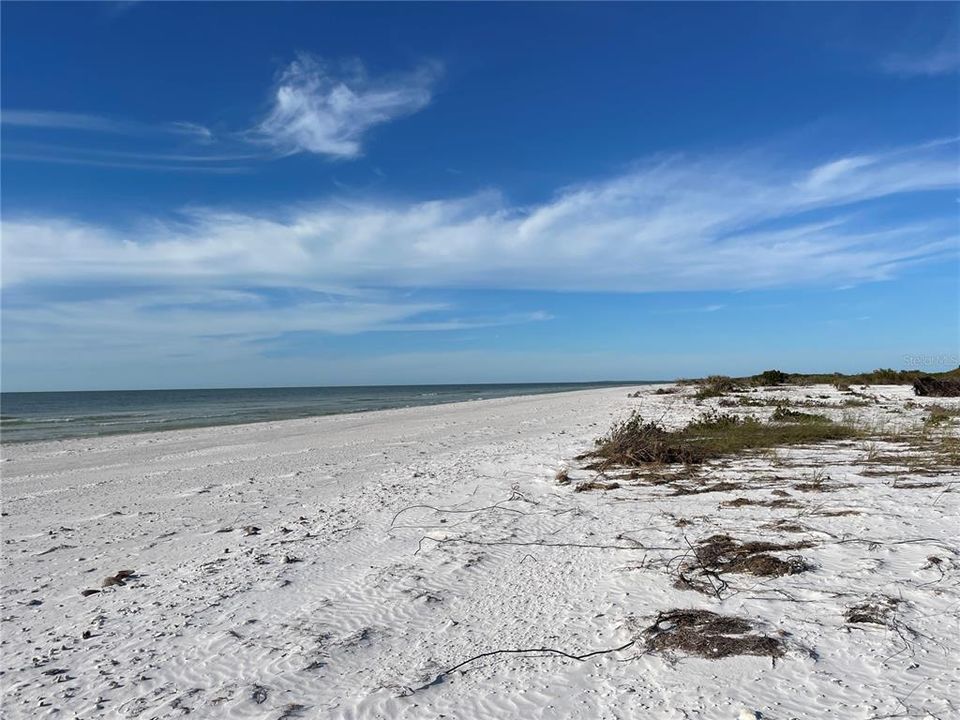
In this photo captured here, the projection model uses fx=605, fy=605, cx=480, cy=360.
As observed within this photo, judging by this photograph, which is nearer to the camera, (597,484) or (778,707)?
(778,707)

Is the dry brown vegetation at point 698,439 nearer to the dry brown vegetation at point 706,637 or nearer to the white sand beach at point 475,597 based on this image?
the white sand beach at point 475,597

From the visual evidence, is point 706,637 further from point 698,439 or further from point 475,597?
point 698,439

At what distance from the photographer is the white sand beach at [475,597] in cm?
293

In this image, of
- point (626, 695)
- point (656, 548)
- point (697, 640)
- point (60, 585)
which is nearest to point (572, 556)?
point (656, 548)

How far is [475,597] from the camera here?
13.6ft

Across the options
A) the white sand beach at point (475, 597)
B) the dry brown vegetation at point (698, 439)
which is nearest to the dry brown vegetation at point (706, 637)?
the white sand beach at point (475, 597)

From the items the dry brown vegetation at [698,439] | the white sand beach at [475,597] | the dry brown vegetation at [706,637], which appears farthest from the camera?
the dry brown vegetation at [698,439]

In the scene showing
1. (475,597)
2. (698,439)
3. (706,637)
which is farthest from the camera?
(698,439)

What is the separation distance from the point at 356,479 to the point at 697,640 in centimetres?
637

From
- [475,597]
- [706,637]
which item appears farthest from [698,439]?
[706,637]

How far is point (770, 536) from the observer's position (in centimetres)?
506

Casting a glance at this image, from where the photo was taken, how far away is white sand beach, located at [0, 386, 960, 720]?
2.93 metres

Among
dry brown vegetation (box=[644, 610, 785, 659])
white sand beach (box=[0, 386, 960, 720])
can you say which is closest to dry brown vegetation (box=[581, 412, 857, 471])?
white sand beach (box=[0, 386, 960, 720])

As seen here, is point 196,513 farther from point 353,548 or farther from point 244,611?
point 244,611
